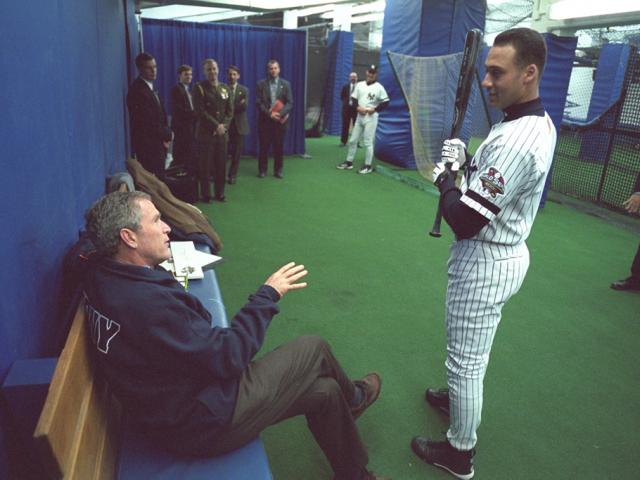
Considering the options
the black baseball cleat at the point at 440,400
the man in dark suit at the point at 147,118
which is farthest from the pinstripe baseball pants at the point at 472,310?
the man in dark suit at the point at 147,118

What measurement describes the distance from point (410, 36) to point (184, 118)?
4.31 m

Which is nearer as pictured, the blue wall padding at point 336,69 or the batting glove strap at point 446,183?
the batting glove strap at point 446,183

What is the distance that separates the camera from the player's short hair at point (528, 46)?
1.60 meters

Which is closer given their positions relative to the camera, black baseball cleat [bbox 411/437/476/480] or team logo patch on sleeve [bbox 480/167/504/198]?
team logo patch on sleeve [bbox 480/167/504/198]

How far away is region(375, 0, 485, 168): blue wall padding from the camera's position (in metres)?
7.99

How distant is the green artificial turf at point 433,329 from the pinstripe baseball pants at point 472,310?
368mm

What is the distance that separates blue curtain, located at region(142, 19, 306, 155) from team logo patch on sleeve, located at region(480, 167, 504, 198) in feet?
27.3

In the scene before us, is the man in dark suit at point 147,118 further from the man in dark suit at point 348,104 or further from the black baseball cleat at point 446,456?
the man in dark suit at point 348,104

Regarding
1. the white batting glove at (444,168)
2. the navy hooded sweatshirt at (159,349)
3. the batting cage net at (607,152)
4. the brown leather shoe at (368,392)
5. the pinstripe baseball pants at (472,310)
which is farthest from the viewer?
the batting cage net at (607,152)

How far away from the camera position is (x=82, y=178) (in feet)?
9.30

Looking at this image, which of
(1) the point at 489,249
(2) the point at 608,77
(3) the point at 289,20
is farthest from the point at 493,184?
(3) the point at 289,20

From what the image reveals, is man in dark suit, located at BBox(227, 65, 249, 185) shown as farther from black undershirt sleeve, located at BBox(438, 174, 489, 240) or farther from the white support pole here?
the white support pole

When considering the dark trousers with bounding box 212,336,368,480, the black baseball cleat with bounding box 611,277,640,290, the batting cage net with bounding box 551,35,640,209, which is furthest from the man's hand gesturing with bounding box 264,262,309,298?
the batting cage net with bounding box 551,35,640,209

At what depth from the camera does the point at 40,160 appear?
5.93 feet
